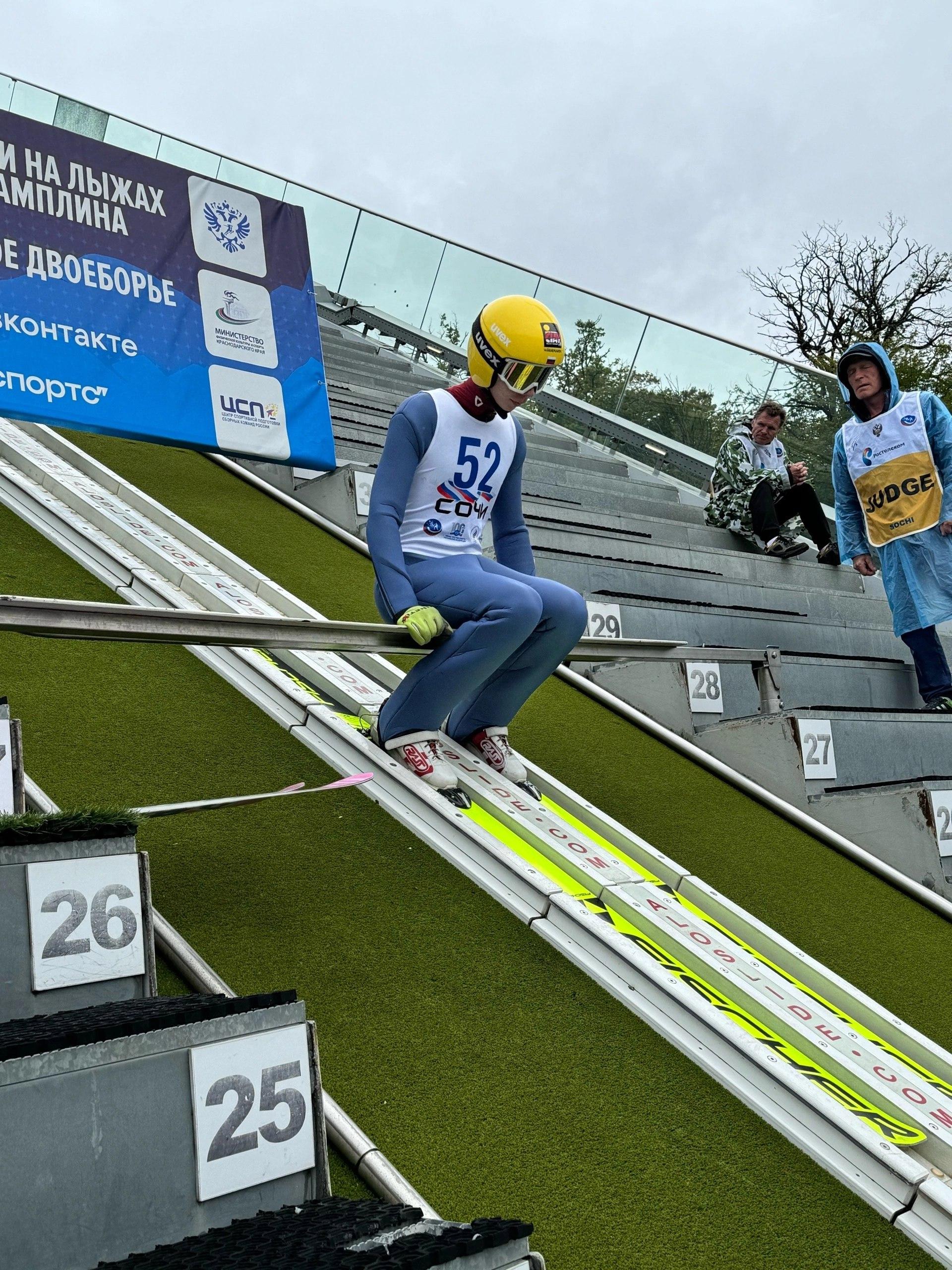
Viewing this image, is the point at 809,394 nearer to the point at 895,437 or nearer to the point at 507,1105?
the point at 895,437

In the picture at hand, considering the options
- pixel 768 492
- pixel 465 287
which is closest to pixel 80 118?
pixel 465 287

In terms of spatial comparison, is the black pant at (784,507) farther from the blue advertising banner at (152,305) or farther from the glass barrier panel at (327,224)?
the glass barrier panel at (327,224)

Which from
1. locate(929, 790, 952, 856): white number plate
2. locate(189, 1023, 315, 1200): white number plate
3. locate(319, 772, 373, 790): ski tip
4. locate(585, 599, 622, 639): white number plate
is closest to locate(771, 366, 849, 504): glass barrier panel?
locate(585, 599, 622, 639): white number plate

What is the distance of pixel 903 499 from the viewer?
4816mm

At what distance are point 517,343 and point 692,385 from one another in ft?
18.8

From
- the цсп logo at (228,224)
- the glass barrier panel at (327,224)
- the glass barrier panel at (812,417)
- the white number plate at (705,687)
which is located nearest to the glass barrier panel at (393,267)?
the glass barrier panel at (327,224)

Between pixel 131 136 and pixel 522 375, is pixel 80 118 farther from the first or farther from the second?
pixel 522 375

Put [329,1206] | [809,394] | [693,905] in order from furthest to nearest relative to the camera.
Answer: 1. [809,394]
2. [693,905]
3. [329,1206]

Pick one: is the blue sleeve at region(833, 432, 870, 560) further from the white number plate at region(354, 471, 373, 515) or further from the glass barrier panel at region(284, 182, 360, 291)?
the glass barrier panel at region(284, 182, 360, 291)

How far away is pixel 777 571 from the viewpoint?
268 inches

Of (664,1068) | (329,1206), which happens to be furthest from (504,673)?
(329,1206)

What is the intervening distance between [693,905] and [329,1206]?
1.64 metres

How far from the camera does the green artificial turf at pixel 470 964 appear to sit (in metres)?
1.68

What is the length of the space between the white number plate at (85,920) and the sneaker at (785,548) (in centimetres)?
565
